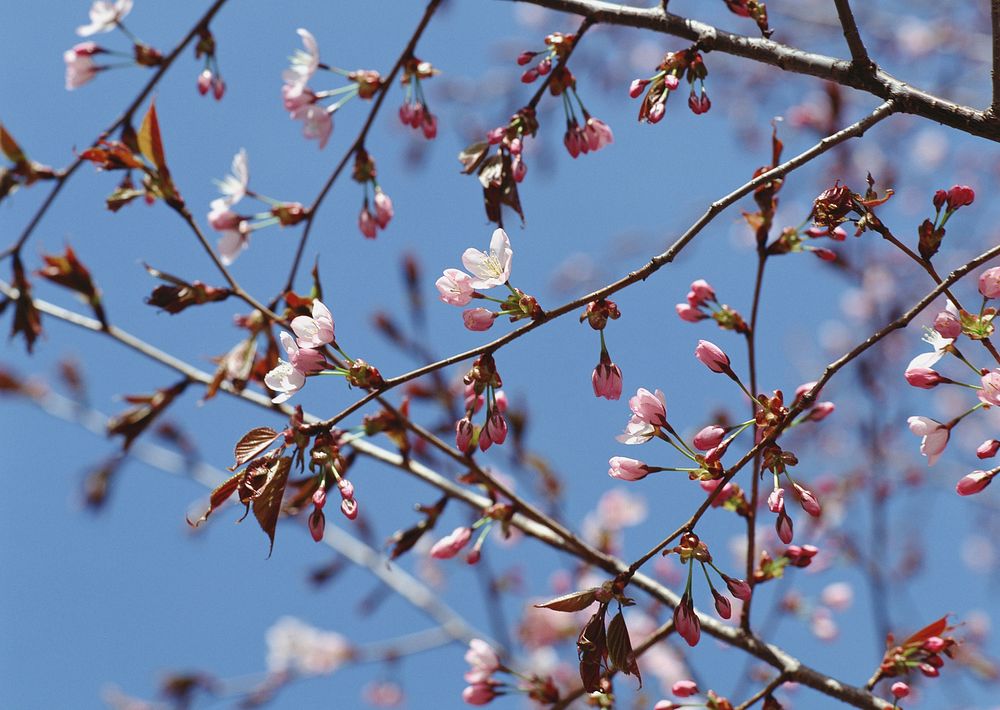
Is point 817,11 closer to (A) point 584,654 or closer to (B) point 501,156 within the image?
(B) point 501,156

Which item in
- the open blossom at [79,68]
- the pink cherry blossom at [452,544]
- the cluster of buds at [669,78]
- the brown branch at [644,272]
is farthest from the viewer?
the open blossom at [79,68]

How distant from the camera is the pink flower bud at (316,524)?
1.24 m

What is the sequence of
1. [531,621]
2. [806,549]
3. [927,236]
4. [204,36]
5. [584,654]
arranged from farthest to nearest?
[531,621] < [204,36] < [806,549] < [927,236] < [584,654]

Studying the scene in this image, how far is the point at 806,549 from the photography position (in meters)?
1.60

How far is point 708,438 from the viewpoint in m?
1.33

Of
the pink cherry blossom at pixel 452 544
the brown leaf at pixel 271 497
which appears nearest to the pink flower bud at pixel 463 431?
the brown leaf at pixel 271 497

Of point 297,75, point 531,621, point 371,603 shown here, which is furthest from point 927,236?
point 531,621

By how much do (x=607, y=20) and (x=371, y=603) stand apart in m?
2.05

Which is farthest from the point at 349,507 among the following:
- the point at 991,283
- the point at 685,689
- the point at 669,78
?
the point at 991,283

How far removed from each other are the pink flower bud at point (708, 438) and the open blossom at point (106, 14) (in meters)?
1.70

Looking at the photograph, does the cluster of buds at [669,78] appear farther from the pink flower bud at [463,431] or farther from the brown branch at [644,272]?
the pink flower bud at [463,431]

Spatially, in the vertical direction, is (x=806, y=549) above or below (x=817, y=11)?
below

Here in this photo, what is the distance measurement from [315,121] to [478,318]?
94 centimetres

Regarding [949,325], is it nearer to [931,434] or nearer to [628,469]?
[931,434]
